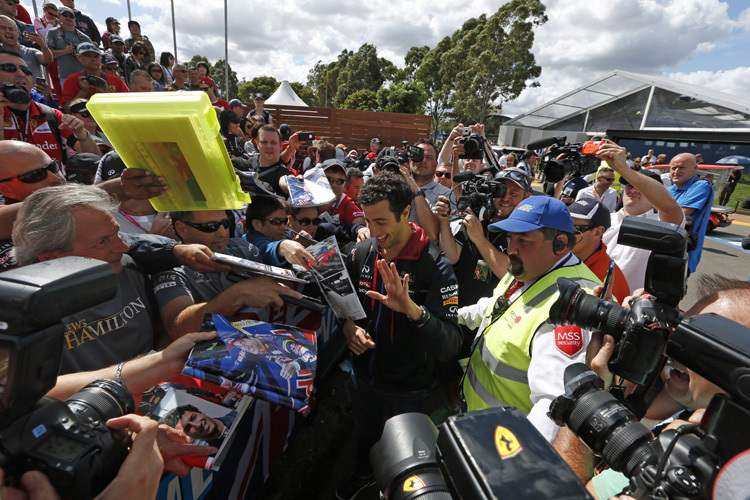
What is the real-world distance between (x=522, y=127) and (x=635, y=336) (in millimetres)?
37248

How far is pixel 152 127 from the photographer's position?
1494 millimetres

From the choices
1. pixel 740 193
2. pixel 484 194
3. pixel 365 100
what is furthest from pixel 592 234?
pixel 365 100

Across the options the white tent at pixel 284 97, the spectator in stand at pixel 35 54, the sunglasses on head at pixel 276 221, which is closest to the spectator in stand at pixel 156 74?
the spectator in stand at pixel 35 54

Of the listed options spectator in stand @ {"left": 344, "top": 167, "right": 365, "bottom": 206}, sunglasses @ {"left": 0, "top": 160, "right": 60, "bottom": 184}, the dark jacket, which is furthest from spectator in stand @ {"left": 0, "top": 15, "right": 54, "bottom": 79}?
the dark jacket

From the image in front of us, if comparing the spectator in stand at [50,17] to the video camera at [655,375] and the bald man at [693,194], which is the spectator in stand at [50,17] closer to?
the video camera at [655,375]

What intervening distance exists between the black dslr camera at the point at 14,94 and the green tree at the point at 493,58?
104 feet

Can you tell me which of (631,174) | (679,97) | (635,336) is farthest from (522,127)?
(635,336)

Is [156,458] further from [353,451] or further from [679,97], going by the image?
[679,97]

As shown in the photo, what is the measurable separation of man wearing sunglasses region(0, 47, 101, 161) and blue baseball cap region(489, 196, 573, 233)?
4.45m

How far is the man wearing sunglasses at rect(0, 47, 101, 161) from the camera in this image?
3.55 m

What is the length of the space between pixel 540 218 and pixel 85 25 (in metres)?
11.3

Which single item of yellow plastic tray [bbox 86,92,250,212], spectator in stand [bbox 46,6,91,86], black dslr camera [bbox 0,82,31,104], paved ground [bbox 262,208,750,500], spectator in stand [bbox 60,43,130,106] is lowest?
paved ground [bbox 262,208,750,500]

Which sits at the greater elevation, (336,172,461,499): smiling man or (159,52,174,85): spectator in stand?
(159,52,174,85): spectator in stand

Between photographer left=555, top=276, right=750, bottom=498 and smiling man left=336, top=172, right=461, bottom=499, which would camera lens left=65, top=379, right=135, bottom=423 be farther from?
photographer left=555, top=276, right=750, bottom=498
